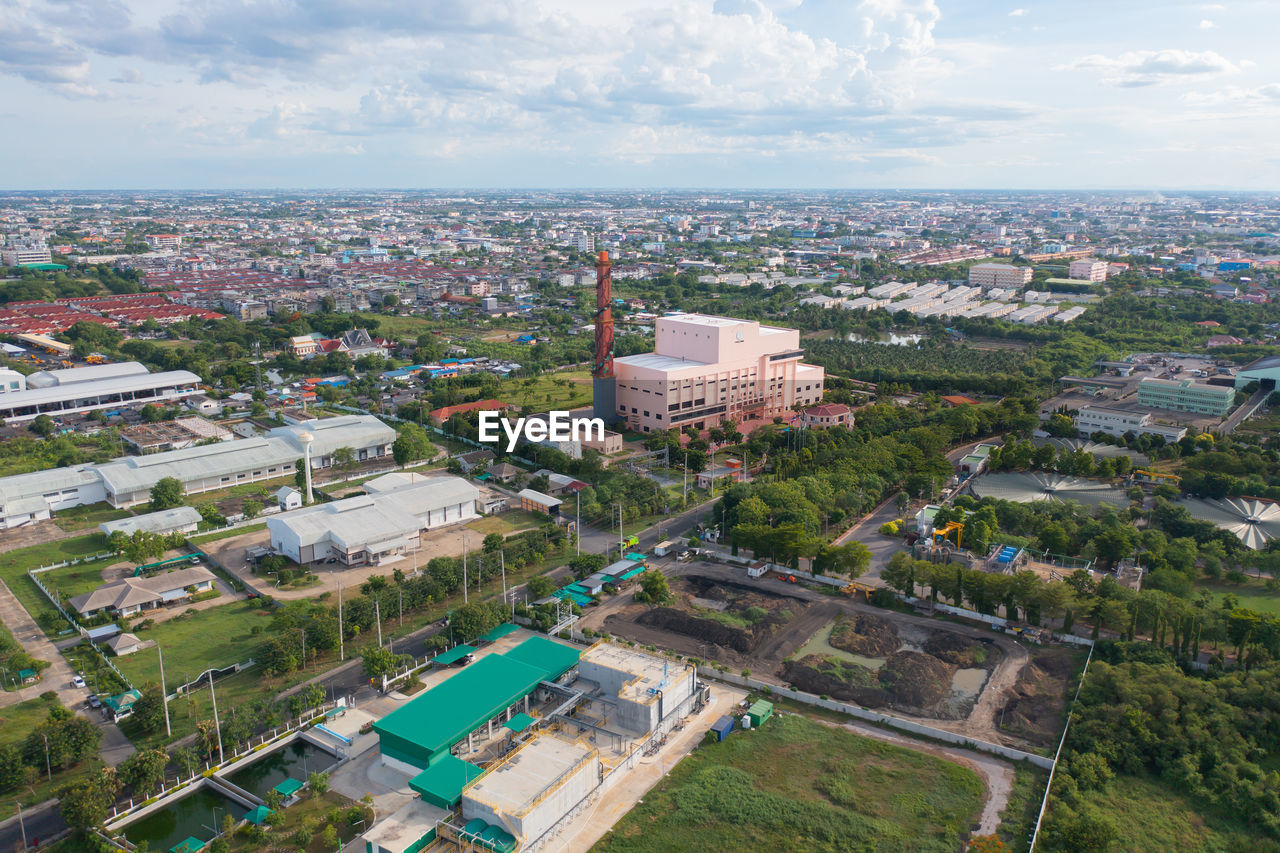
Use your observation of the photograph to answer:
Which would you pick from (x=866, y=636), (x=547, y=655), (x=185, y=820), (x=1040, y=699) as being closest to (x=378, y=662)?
(x=547, y=655)

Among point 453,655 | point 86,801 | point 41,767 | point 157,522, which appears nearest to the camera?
point 86,801

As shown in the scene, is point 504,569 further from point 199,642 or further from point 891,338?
point 891,338

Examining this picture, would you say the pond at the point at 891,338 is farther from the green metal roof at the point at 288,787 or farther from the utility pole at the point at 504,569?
the green metal roof at the point at 288,787

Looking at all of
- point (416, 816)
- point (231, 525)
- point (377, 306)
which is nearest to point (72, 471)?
point (231, 525)

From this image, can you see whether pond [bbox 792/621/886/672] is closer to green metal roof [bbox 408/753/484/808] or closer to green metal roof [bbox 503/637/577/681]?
green metal roof [bbox 503/637/577/681]

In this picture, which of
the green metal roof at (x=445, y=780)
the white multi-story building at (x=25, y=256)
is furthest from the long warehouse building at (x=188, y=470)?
the white multi-story building at (x=25, y=256)
